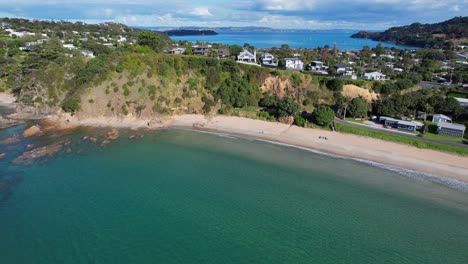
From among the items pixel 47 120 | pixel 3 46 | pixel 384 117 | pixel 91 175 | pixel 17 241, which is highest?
pixel 3 46

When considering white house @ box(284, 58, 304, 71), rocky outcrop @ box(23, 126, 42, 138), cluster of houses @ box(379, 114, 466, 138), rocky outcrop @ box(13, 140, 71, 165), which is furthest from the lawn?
rocky outcrop @ box(23, 126, 42, 138)

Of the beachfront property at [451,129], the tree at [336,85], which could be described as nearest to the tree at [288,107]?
the tree at [336,85]

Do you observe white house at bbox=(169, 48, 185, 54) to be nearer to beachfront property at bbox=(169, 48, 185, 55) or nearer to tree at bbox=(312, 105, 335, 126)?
beachfront property at bbox=(169, 48, 185, 55)

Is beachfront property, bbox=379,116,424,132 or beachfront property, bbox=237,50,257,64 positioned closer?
beachfront property, bbox=379,116,424,132

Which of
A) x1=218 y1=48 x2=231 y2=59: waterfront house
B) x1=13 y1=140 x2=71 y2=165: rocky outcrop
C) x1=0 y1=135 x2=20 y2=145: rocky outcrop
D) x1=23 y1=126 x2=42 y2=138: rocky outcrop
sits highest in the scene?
x1=218 y1=48 x2=231 y2=59: waterfront house

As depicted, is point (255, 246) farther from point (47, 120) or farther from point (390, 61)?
point (390, 61)

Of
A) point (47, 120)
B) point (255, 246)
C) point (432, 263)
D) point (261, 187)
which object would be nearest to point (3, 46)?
point (47, 120)

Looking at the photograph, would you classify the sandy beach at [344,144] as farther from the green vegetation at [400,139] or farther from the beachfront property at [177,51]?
the beachfront property at [177,51]
